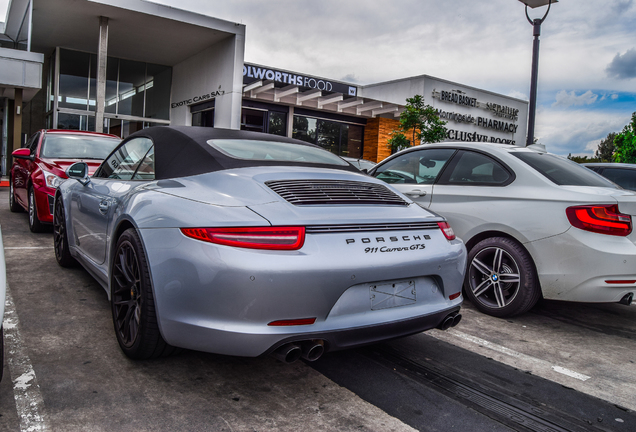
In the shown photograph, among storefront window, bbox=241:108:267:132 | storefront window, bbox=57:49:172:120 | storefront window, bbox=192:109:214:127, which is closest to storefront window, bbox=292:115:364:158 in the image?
storefront window, bbox=241:108:267:132

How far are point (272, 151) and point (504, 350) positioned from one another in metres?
2.15

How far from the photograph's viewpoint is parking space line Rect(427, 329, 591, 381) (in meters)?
3.09

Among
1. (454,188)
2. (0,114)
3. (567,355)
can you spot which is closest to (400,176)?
(454,188)

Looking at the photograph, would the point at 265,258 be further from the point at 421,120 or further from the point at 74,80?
the point at 74,80

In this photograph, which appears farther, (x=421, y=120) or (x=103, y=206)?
(x=421, y=120)

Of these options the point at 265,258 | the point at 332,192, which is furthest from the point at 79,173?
the point at 265,258

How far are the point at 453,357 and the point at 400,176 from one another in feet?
8.32

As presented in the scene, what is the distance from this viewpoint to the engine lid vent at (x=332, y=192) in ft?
8.27

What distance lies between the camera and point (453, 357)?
126 inches

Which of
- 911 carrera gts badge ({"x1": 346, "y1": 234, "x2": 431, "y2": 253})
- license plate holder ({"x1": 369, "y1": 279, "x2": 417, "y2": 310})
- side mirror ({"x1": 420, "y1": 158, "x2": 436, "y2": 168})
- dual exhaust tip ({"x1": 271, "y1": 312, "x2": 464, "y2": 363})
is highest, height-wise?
side mirror ({"x1": 420, "y1": 158, "x2": 436, "y2": 168})

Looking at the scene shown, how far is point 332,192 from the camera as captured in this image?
269 centimetres

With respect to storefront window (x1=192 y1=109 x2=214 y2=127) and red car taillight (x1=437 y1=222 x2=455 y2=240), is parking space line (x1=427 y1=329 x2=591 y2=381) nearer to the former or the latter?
red car taillight (x1=437 y1=222 x2=455 y2=240)

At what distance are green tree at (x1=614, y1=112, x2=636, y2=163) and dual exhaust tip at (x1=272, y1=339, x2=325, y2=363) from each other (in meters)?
21.1

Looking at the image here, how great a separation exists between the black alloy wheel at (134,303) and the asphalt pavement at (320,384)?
0.15 m
